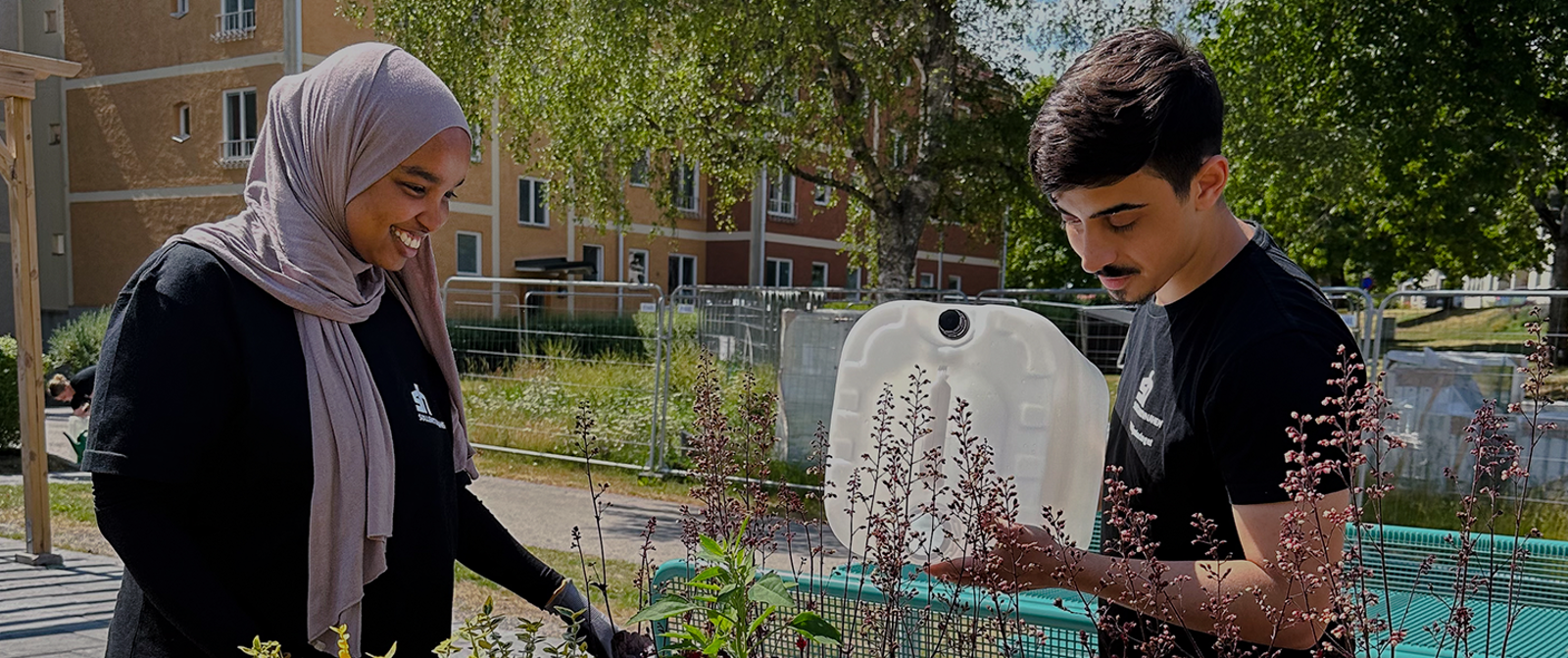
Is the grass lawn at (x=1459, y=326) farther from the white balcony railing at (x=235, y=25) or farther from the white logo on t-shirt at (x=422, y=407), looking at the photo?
the white balcony railing at (x=235, y=25)

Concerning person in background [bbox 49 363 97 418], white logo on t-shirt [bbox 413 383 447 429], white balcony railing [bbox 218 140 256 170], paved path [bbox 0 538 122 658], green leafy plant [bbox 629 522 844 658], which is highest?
white balcony railing [bbox 218 140 256 170]

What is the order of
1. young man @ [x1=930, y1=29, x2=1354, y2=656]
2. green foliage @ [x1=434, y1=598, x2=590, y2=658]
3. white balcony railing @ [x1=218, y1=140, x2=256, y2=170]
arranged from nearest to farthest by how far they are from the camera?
green foliage @ [x1=434, y1=598, x2=590, y2=658]
young man @ [x1=930, y1=29, x2=1354, y2=656]
white balcony railing @ [x1=218, y1=140, x2=256, y2=170]

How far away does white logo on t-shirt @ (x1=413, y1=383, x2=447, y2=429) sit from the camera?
2.08 meters

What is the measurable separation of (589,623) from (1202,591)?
3.20ft

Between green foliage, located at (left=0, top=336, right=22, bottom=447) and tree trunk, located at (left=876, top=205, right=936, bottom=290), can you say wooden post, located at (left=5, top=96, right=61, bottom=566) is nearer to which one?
green foliage, located at (left=0, top=336, right=22, bottom=447)

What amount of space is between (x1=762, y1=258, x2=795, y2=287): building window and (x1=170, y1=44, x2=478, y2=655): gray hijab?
89.7 ft

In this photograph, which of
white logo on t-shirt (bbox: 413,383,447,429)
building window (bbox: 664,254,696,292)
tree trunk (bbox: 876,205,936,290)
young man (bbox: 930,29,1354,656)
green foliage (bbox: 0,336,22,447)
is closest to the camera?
young man (bbox: 930,29,1354,656)

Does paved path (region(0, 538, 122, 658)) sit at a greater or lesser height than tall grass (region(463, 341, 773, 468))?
lesser

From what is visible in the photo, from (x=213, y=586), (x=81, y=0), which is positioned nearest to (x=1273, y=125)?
(x=213, y=586)

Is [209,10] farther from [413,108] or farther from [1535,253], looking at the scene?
[1535,253]

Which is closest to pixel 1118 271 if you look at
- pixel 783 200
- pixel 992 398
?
pixel 992 398

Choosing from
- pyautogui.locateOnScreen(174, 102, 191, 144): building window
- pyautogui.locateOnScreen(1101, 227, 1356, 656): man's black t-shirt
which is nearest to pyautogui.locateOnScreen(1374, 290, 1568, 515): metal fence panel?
pyautogui.locateOnScreen(1101, 227, 1356, 656): man's black t-shirt

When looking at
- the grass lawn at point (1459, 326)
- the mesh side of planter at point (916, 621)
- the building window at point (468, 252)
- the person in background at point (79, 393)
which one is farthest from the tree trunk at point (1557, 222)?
the building window at point (468, 252)

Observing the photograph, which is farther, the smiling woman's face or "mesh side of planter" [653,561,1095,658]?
the smiling woman's face
